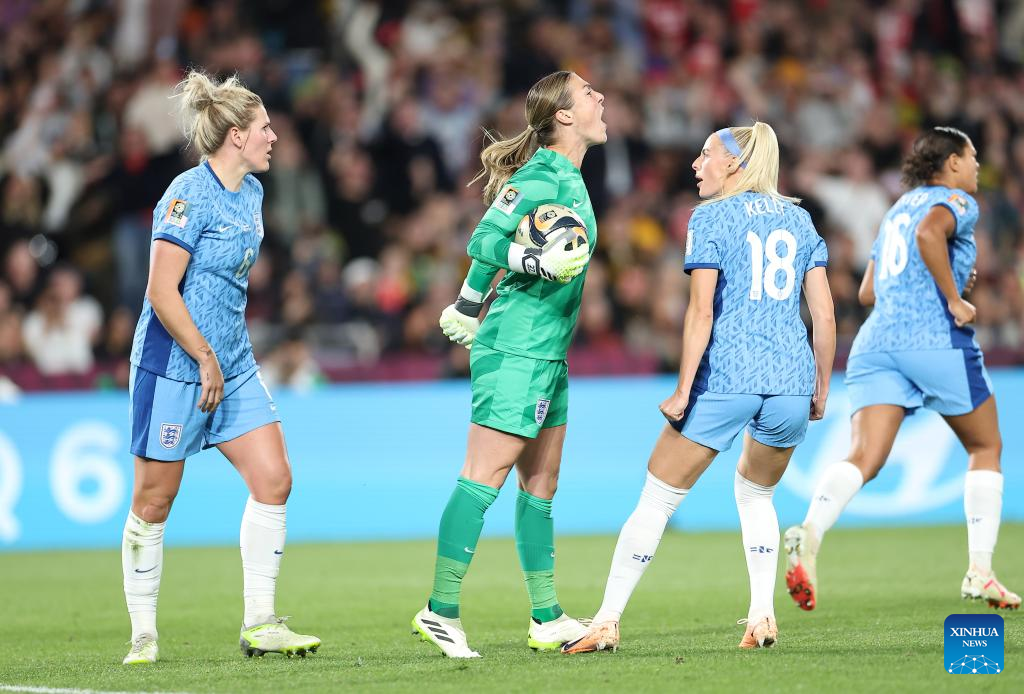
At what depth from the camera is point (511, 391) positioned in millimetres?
5645

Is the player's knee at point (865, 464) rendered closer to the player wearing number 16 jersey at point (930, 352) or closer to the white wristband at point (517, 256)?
the player wearing number 16 jersey at point (930, 352)

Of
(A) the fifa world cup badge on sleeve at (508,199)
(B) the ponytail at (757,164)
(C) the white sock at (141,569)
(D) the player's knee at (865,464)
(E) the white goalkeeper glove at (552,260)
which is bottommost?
(C) the white sock at (141,569)

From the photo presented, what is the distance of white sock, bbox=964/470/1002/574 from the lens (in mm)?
7129

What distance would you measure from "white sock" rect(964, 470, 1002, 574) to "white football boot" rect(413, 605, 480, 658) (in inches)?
116

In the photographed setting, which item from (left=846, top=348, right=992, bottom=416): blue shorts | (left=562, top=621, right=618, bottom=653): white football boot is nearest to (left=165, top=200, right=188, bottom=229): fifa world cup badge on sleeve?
(left=562, top=621, right=618, bottom=653): white football boot

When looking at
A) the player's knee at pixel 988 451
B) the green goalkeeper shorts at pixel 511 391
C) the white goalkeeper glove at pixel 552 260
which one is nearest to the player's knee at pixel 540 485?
the green goalkeeper shorts at pixel 511 391

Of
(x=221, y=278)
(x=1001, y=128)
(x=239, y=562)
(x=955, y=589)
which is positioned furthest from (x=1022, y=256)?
(x=221, y=278)

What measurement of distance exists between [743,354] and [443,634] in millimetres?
1642


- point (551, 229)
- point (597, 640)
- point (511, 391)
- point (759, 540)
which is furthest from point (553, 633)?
point (551, 229)

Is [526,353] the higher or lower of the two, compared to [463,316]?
lower

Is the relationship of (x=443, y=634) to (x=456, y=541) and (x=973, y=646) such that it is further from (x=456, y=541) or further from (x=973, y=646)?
(x=973, y=646)

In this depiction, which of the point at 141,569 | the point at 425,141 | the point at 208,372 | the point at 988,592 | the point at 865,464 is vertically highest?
the point at 425,141

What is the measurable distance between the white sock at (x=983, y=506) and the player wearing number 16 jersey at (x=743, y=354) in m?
1.80

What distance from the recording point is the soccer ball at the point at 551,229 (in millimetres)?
5496
